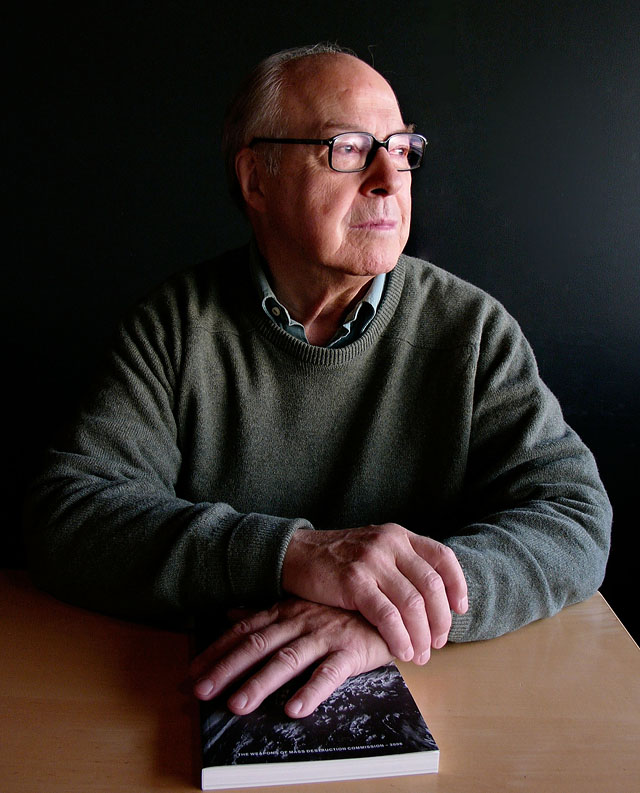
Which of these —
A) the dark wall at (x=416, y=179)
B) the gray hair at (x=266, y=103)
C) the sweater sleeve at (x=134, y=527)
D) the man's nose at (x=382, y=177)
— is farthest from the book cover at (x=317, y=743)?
the dark wall at (x=416, y=179)

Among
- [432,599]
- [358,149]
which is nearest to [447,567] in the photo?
[432,599]

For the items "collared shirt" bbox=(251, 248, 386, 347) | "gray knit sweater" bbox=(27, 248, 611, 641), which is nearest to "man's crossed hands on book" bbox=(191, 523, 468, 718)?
"gray knit sweater" bbox=(27, 248, 611, 641)

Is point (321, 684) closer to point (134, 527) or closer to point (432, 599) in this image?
point (432, 599)

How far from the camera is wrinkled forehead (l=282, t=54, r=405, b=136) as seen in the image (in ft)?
4.68

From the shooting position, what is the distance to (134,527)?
46.7 inches

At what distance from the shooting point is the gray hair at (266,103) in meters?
1.48

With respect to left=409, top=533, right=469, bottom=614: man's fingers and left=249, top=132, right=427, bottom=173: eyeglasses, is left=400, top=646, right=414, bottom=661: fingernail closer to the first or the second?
left=409, top=533, right=469, bottom=614: man's fingers

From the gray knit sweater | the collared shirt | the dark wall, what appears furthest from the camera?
the dark wall

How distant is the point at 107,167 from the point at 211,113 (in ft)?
1.02

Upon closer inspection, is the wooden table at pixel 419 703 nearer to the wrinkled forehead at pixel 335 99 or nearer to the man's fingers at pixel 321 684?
the man's fingers at pixel 321 684

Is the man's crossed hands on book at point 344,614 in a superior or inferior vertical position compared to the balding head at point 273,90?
inferior

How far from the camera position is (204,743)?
86cm

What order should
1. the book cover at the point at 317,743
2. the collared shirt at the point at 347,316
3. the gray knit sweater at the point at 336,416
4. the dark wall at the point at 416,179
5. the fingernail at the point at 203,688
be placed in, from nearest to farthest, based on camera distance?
the book cover at the point at 317,743 < the fingernail at the point at 203,688 < the gray knit sweater at the point at 336,416 < the collared shirt at the point at 347,316 < the dark wall at the point at 416,179

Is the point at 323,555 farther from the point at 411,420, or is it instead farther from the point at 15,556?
the point at 15,556
